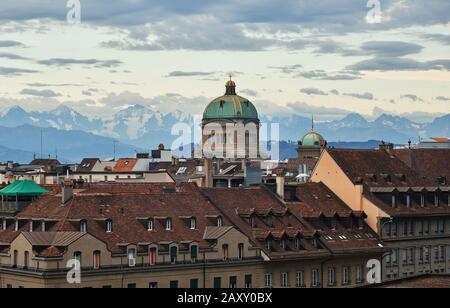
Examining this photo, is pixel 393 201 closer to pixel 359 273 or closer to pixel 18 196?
pixel 359 273

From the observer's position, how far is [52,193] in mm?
87312

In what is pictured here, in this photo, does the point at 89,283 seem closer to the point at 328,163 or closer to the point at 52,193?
Answer: the point at 52,193

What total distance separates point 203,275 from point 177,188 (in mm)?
16432

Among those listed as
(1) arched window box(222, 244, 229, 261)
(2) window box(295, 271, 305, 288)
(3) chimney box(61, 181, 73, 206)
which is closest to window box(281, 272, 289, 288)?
(2) window box(295, 271, 305, 288)

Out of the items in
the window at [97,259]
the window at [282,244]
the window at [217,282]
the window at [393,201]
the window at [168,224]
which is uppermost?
the window at [393,201]

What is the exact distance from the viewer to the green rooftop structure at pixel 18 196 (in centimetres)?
8831

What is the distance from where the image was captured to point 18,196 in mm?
89125

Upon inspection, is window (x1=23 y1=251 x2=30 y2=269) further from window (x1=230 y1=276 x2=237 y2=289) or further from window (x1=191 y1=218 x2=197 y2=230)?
window (x1=230 y1=276 x2=237 y2=289)

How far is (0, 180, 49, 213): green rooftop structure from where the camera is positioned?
3477 inches

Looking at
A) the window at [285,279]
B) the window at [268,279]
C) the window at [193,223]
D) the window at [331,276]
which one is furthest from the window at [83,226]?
the window at [331,276]

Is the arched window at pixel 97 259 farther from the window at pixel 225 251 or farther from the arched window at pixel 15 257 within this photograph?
the window at pixel 225 251

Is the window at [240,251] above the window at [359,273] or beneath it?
above

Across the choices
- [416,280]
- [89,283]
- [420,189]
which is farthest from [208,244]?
[416,280]
